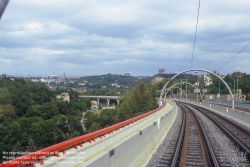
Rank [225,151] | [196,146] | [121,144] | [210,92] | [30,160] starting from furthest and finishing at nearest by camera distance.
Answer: [210,92] → [196,146] → [225,151] → [121,144] → [30,160]

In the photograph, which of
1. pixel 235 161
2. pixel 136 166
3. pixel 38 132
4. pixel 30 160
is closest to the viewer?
pixel 30 160

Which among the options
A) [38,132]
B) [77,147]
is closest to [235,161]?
[77,147]

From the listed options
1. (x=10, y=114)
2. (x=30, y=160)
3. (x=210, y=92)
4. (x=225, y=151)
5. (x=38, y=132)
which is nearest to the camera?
(x=30, y=160)

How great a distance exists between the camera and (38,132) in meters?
26.1

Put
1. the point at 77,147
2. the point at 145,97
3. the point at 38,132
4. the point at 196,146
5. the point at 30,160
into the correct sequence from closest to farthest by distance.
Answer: the point at 30,160
the point at 77,147
the point at 196,146
the point at 38,132
the point at 145,97

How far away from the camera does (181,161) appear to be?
13.0 metres

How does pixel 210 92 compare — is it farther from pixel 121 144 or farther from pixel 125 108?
pixel 121 144

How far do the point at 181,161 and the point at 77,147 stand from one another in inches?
274

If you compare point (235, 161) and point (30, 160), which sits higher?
point (30, 160)

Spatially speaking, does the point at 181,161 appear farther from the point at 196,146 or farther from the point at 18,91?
the point at 18,91

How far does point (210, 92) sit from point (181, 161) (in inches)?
5188

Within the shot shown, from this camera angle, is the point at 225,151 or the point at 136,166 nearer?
the point at 136,166

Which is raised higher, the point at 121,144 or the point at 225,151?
the point at 121,144

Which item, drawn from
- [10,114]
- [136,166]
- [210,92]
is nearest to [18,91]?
[10,114]
